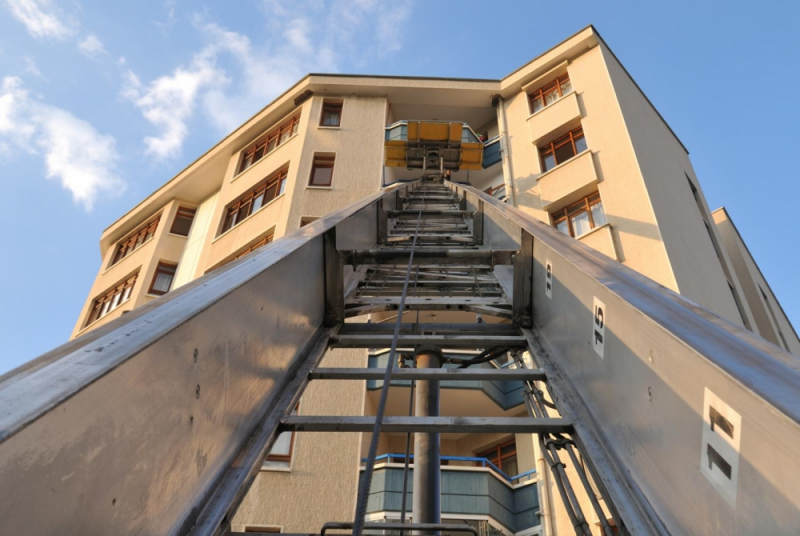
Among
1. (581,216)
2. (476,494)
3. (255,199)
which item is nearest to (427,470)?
(476,494)

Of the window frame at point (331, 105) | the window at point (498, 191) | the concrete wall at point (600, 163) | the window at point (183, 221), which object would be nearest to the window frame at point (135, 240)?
the window at point (183, 221)

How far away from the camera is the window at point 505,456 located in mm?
12375

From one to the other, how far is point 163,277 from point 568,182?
40.4 feet

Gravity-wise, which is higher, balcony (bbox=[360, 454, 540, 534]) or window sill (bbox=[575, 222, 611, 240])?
window sill (bbox=[575, 222, 611, 240])

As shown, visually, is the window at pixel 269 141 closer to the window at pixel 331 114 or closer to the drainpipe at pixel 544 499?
the window at pixel 331 114

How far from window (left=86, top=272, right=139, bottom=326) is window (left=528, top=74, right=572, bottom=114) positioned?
13128 mm

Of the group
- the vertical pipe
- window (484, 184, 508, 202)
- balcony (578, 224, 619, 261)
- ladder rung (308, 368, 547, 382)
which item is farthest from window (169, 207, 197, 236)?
ladder rung (308, 368, 547, 382)

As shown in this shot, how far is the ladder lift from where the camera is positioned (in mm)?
1193

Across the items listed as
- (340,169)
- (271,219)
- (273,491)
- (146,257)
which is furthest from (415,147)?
(146,257)

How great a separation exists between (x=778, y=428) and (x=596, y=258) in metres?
1.40

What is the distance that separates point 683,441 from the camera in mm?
1613

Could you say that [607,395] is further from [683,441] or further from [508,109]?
[508,109]

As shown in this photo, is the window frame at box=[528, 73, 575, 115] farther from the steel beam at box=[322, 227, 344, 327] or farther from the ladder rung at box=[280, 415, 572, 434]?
the ladder rung at box=[280, 415, 572, 434]

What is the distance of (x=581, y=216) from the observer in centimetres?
1175
